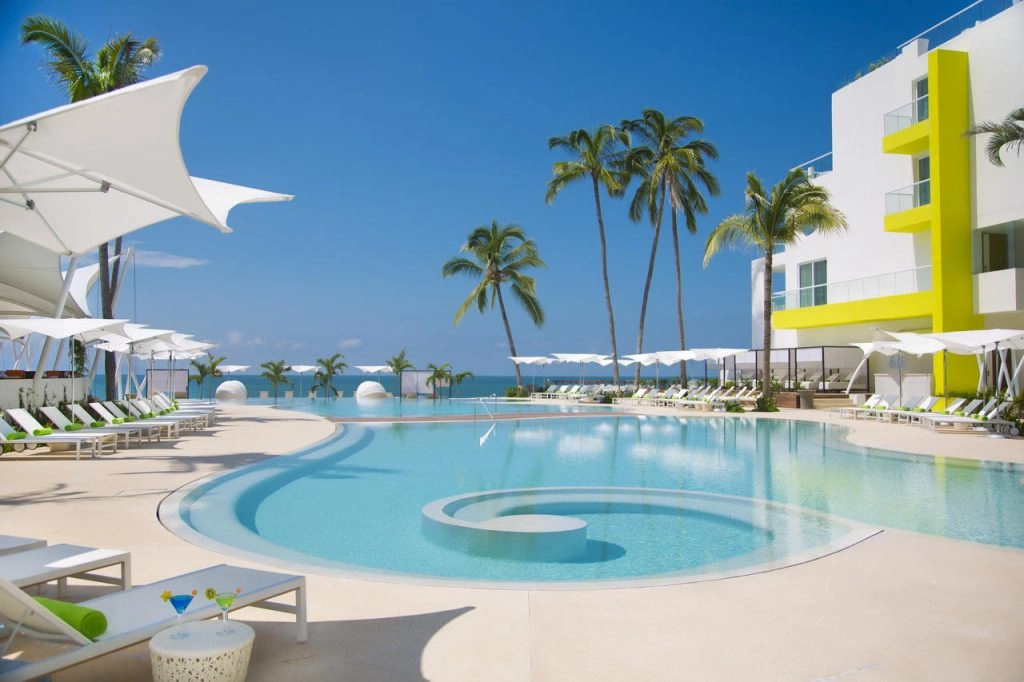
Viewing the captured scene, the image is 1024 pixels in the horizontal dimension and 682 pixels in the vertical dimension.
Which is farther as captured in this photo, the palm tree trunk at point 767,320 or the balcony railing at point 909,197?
the palm tree trunk at point 767,320

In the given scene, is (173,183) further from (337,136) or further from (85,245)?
(337,136)

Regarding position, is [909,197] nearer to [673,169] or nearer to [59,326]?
[673,169]

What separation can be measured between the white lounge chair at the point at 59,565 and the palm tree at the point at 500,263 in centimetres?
3238

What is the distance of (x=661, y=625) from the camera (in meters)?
4.02

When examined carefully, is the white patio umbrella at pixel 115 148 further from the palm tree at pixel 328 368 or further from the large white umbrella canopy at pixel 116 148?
the palm tree at pixel 328 368

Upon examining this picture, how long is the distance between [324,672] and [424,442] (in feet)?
41.6

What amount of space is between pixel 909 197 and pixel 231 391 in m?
28.3

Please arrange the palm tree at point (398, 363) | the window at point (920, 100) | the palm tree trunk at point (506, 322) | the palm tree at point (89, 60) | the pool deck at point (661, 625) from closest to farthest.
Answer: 1. the pool deck at point (661, 625)
2. the palm tree at point (89, 60)
3. the window at point (920, 100)
4. the palm tree trunk at point (506, 322)
5. the palm tree at point (398, 363)

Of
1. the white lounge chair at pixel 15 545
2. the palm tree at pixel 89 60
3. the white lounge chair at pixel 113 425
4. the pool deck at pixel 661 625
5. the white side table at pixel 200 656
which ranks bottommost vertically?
the pool deck at pixel 661 625

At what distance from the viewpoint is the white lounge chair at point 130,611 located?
2.81m

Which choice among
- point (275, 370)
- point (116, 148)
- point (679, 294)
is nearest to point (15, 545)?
point (116, 148)

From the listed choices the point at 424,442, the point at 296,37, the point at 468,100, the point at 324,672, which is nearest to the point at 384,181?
the point at 468,100

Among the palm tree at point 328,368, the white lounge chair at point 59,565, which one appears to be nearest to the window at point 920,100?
the white lounge chair at point 59,565

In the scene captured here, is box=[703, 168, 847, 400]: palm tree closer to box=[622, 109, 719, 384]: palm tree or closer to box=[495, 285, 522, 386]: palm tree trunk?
box=[622, 109, 719, 384]: palm tree
